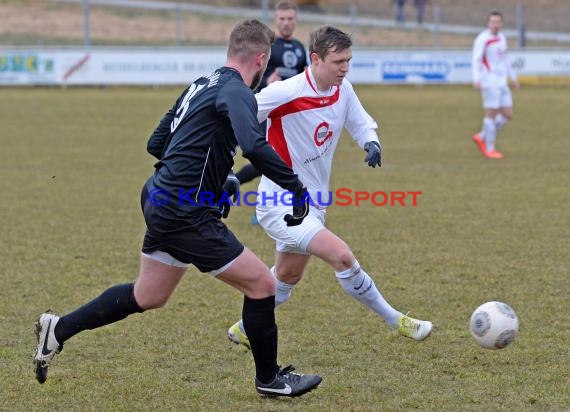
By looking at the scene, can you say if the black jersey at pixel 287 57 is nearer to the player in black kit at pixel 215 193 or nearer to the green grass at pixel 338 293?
the green grass at pixel 338 293

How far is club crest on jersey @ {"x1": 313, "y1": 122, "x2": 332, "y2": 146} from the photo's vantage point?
523cm

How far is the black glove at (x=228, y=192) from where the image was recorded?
14.7 feet

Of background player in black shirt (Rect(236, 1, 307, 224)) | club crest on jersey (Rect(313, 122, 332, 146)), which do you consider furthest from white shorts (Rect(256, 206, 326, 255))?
background player in black shirt (Rect(236, 1, 307, 224))

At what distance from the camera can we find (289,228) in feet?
16.6

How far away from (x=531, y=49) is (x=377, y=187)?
1687cm

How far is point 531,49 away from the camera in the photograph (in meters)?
26.8

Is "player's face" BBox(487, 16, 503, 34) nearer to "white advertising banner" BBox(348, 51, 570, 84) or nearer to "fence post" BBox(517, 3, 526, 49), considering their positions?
"white advertising banner" BBox(348, 51, 570, 84)

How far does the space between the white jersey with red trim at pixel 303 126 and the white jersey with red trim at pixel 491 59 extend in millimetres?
9105

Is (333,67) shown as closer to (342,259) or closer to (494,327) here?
(342,259)

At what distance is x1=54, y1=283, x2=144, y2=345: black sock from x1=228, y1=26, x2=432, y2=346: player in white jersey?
2.97 feet

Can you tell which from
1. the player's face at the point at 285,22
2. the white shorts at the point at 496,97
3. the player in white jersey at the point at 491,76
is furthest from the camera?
the white shorts at the point at 496,97

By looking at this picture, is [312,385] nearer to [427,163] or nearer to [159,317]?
[159,317]

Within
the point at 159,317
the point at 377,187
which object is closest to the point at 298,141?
the point at 159,317

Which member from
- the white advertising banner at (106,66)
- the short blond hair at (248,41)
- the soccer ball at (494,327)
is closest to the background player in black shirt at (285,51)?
the soccer ball at (494,327)
